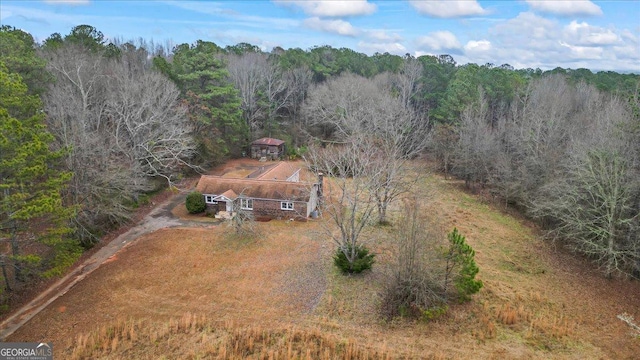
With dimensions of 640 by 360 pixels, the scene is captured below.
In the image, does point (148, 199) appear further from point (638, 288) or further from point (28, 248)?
point (638, 288)

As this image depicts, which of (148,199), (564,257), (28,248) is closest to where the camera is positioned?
(28,248)

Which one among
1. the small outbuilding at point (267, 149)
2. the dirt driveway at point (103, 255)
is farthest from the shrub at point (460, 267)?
the small outbuilding at point (267, 149)

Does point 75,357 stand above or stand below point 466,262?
below

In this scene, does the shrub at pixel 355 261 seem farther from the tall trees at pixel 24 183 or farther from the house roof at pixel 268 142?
the house roof at pixel 268 142

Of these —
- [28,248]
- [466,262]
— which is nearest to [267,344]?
[466,262]

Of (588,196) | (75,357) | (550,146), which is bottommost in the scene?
(75,357)

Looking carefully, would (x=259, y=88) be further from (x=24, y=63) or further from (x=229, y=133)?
(x=24, y=63)
